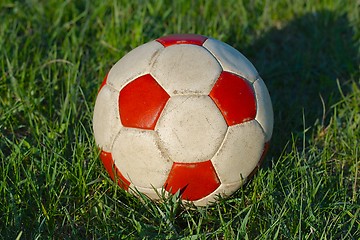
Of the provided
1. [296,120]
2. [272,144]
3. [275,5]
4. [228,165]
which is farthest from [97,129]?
[275,5]

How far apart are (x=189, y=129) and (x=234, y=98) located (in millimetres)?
257

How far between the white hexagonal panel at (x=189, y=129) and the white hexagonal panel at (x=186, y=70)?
5 centimetres

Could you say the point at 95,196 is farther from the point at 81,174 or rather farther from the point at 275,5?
the point at 275,5

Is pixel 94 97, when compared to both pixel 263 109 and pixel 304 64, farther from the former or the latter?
pixel 304 64

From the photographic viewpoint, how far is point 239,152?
2602 mm

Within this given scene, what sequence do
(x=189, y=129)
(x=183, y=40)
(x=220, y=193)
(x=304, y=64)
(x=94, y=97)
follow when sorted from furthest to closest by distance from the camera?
(x=304, y=64)
(x=94, y=97)
(x=183, y=40)
(x=220, y=193)
(x=189, y=129)

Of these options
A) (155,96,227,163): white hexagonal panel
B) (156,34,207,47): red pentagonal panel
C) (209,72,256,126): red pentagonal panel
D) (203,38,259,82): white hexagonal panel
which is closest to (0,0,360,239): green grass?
(155,96,227,163): white hexagonal panel

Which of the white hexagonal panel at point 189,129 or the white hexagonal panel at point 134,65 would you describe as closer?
the white hexagonal panel at point 189,129

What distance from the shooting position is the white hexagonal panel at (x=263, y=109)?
269cm

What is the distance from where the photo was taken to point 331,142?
3.27 metres

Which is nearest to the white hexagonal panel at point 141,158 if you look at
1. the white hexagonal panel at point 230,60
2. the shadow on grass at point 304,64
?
the white hexagonal panel at point 230,60

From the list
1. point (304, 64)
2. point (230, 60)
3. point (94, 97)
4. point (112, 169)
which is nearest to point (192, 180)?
point (112, 169)

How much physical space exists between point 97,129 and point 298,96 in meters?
1.50

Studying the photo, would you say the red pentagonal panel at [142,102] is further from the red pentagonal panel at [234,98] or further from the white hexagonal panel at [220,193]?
the white hexagonal panel at [220,193]
